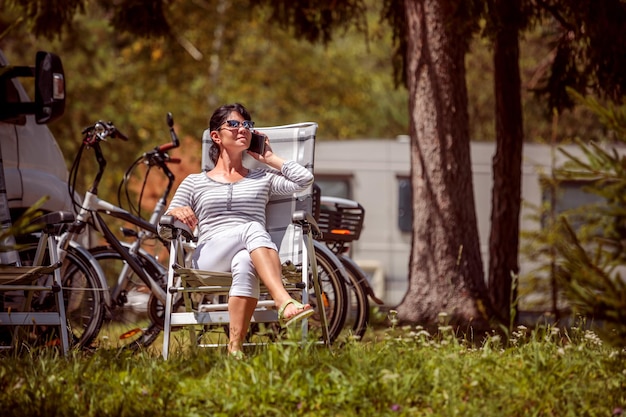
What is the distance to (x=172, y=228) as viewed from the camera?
18.3ft

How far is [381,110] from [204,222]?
1110 inches

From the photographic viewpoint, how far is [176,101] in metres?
23.9

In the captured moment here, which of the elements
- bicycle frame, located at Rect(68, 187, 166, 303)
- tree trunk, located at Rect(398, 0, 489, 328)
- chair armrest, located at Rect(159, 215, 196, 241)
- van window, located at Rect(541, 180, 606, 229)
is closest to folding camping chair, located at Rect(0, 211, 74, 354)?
chair armrest, located at Rect(159, 215, 196, 241)

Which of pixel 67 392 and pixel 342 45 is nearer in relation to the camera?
pixel 67 392

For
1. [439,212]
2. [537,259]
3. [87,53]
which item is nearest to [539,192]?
[537,259]

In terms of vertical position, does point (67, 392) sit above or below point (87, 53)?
below

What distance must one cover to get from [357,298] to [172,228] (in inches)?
56.2

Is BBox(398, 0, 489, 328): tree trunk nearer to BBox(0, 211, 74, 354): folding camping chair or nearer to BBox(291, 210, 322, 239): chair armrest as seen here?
BBox(291, 210, 322, 239): chair armrest

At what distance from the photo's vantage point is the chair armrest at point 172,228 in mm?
5504

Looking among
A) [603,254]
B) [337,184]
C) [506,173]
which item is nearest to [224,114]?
[603,254]

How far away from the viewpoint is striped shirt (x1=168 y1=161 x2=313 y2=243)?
5.75 metres

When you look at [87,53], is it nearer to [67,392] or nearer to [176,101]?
[176,101]

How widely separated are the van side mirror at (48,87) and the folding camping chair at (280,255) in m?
1.08

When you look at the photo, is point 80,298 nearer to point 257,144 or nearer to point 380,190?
point 257,144
